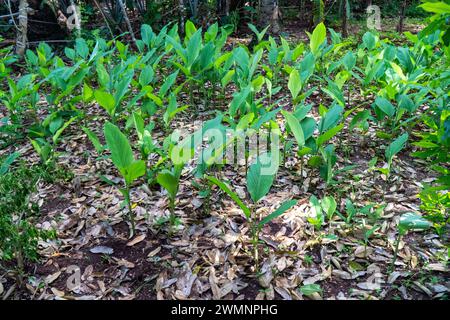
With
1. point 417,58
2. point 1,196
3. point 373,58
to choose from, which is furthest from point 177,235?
point 417,58

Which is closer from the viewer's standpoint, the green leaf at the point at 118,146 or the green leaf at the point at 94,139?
the green leaf at the point at 118,146

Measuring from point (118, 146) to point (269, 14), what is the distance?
3.65 metres

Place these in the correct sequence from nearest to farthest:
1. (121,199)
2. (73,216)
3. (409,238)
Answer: (409,238)
(73,216)
(121,199)

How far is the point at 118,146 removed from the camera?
185cm

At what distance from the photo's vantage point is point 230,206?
2250 mm

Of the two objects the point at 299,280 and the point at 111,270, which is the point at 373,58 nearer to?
the point at 299,280

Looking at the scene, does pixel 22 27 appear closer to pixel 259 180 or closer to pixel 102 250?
pixel 102 250

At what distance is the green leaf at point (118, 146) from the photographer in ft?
5.99

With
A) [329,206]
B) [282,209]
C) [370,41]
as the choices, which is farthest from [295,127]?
[370,41]

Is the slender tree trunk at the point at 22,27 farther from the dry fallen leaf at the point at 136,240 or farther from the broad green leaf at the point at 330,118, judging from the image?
the broad green leaf at the point at 330,118

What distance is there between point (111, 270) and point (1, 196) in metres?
0.64

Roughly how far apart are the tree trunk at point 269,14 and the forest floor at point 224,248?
2946 millimetres

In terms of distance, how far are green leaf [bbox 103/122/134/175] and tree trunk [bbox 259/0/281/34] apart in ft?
11.8

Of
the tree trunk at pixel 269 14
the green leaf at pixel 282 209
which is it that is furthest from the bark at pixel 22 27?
the green leaf at pixel 282 209
